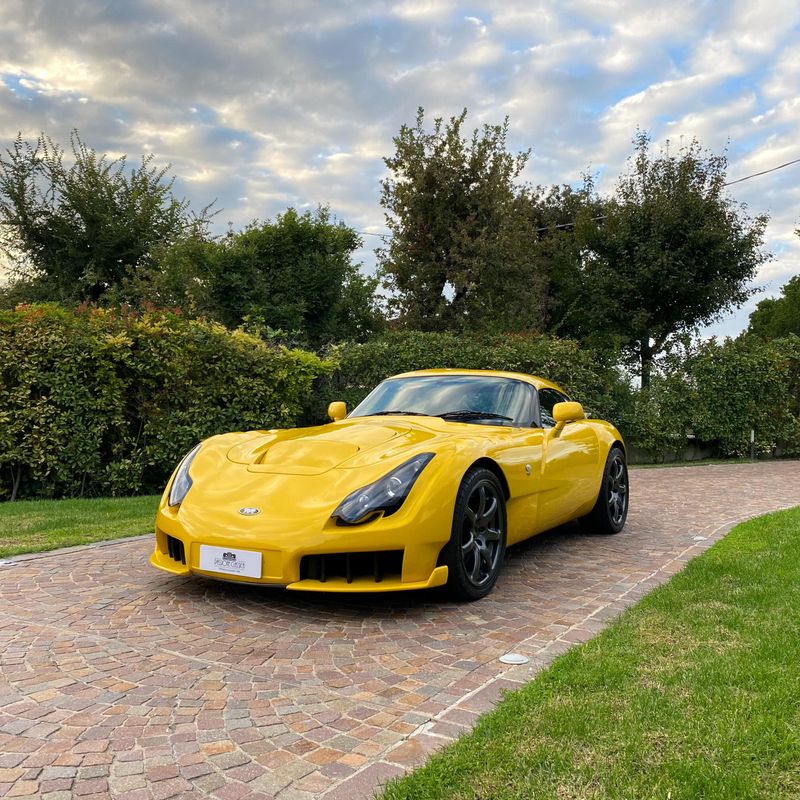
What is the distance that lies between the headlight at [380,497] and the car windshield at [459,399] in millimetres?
1240

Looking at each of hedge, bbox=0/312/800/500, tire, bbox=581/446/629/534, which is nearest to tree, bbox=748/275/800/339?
hedge, bbox=0/312/800/500

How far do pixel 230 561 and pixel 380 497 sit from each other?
823mm

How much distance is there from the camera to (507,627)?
3453 millimetres

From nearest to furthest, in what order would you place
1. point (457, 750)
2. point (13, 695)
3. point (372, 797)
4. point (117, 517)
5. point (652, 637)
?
point (372, 797), point (457, 750), point (13, 695), point (652, 637), point (117, 517)

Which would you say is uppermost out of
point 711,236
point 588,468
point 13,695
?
point 711,236

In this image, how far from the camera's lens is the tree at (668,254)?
1627 centimetres

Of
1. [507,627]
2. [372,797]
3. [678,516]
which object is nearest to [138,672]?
[372,797]

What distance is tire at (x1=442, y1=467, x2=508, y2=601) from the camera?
3633mm

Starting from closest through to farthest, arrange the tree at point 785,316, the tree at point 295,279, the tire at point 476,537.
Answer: the tire at point 476,537 < the tree at point 295,279 < the tree at point 785,316

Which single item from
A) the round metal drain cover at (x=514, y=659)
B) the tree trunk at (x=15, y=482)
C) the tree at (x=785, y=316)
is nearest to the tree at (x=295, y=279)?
the tree trunk at (x=15, y=482)

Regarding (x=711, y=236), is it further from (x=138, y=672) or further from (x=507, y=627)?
(x=138, y=672)

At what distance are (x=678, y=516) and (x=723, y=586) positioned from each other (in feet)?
10.2

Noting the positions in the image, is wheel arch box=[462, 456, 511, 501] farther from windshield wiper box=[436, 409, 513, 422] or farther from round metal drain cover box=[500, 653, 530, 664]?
round metal drain cover box=[500, 653, 530, 664]

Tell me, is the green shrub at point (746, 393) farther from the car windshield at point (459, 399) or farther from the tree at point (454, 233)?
the car windshield at point (459, 399)
